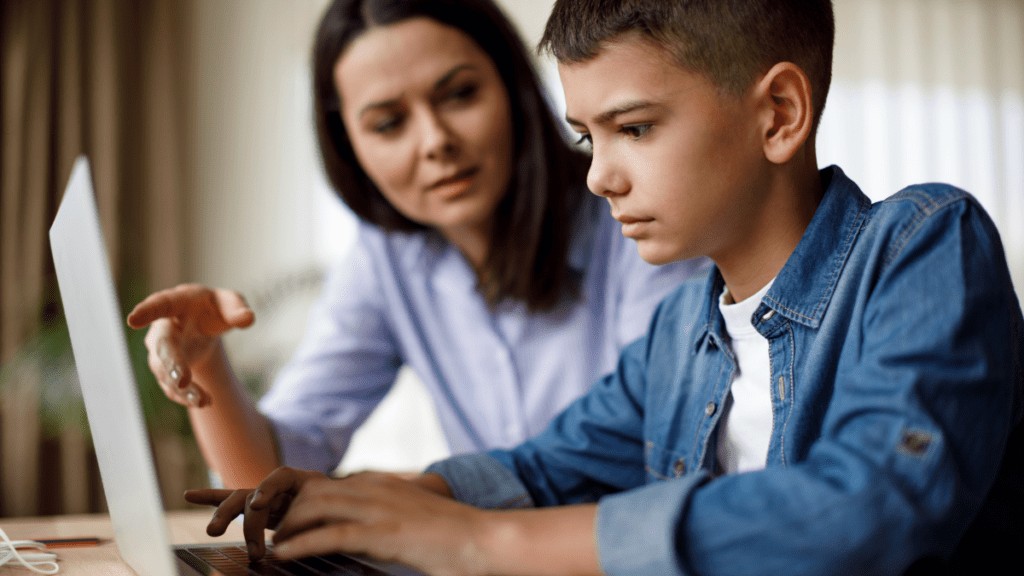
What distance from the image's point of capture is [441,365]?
160 centimetres

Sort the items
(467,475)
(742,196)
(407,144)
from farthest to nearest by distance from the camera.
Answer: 1. (407,144)
2. (467,475)
3. (742,196)

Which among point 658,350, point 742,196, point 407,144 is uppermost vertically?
point 407,144

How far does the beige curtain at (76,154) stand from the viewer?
10.1ft

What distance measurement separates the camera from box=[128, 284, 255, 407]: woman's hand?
0.98 m

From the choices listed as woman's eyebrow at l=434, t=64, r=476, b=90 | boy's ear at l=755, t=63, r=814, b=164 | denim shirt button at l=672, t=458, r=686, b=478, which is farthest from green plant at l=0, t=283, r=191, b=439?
boy's ear at l=755, t=63, r=814, b=164

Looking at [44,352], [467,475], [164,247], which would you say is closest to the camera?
[467,475]

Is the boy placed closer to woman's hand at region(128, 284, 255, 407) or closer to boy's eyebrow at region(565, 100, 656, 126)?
boy's eyebrow at region(565, 100, 656, 126)

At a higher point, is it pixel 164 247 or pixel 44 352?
pixel 164 247

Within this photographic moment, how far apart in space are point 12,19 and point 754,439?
3.13m

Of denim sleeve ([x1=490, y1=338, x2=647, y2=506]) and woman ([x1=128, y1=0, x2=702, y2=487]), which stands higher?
woman ([x1=128, y1=0, x2=702, y2=487])

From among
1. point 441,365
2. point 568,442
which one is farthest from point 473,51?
point 568,442

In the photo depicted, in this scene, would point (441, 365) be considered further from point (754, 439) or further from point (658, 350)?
point (754, 439)

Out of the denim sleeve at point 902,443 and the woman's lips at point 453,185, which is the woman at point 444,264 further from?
the denim sleeve at point 902,443

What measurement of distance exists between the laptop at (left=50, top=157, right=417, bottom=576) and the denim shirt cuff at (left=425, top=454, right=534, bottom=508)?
21cm
